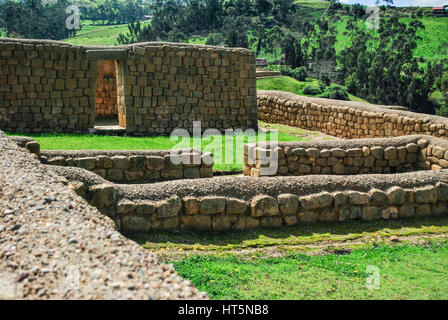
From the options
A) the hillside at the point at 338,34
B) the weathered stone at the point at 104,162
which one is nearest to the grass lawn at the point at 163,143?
the weathered stone at the point at 104,162

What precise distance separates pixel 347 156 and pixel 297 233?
440 centimetres

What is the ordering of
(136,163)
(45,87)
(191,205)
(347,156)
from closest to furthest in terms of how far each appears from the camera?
(191,205), (136,163), (347,156), (45,87)

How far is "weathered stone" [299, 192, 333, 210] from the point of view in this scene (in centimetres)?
832

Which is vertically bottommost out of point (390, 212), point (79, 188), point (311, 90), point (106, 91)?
point (311, 90)

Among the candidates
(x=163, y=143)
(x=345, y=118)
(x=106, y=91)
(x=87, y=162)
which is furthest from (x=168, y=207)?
(x=106, y=91)

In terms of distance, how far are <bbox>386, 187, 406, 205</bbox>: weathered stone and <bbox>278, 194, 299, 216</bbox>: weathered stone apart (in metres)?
1.80

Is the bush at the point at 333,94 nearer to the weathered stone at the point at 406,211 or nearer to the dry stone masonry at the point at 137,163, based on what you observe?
the dry stone masonry at the point at 137,163

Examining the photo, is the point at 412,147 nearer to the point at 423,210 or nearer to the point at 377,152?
the point at 377,152

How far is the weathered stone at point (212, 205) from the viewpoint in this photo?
7.89m

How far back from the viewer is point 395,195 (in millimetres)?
8797

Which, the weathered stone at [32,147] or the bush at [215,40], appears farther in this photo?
the bush at [215,40]

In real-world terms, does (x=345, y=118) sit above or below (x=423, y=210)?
above

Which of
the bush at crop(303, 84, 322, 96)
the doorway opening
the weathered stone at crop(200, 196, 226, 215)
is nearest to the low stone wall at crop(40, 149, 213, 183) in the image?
the weathered stone at crop(200, 196, 226, 215)

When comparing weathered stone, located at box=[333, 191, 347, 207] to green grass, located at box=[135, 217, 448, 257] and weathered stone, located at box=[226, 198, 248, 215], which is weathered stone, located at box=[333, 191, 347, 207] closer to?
green grass, located at box=[135, 217, 448, 257]
